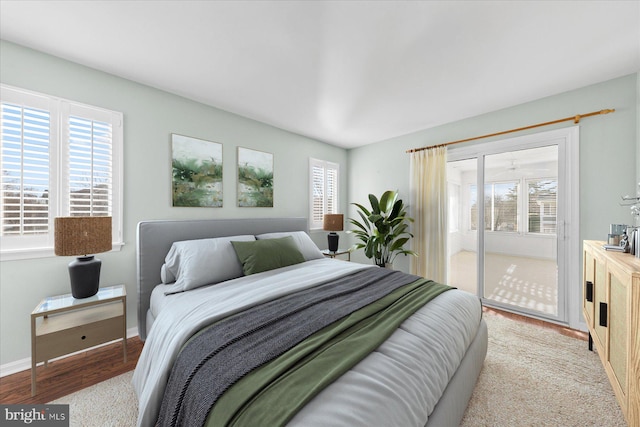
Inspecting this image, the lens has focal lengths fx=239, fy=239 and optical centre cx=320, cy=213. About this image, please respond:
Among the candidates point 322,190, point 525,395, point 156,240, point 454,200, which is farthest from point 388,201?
point 156,240

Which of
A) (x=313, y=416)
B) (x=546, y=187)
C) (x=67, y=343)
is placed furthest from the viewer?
(x=546, y=187)

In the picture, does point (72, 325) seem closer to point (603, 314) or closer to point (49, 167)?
point (49, 167)

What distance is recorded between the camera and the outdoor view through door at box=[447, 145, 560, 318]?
9.26 ft

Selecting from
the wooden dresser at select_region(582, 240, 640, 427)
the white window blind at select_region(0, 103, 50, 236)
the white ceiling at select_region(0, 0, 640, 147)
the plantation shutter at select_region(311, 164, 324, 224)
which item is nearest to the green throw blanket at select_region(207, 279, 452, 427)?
the wooden dresser at select_region(582, 240, 640, 427)

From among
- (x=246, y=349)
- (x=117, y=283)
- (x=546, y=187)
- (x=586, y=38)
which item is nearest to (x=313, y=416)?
(x=246, y=349)

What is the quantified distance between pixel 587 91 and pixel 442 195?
1.75 metres

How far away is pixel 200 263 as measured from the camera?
6.89ft

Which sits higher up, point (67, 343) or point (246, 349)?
point (246, 349)

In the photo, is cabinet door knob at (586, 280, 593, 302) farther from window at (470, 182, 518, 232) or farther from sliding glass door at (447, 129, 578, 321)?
window at (470, 182, 518, 232)

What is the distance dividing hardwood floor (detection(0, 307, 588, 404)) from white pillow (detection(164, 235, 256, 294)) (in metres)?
0.76

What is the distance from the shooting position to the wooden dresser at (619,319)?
1155mm

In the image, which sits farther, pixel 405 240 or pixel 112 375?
pixel 405 240

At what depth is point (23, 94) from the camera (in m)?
1.91

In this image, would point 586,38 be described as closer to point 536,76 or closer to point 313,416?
point 536,76
